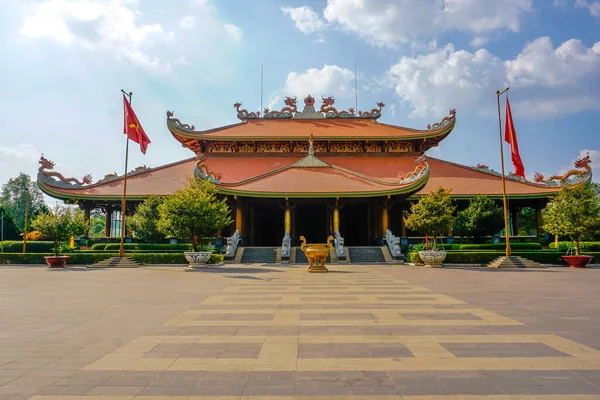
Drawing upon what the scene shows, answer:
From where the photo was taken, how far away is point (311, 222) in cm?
3569

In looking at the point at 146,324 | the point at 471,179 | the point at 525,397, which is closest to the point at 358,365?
the point at 525,397

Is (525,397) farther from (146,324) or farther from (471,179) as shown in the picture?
(471,179)

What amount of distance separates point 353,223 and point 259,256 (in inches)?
453

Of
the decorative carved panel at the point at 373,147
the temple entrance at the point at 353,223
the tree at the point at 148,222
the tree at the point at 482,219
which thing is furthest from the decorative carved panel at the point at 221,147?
the tree at the point at 482,219

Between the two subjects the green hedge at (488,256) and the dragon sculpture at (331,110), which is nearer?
the green hedge at (488,256)

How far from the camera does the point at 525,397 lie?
3938 mm

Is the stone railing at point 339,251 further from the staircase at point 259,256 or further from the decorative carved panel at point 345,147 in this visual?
the decorative carved panel at point 345,147

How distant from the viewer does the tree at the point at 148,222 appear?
27.5 m

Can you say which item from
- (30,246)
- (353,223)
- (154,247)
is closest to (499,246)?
(353,223)

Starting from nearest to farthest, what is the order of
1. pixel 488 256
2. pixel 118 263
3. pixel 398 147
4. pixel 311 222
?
pixel 118 263 < pixel 488 256 < pixel 311 222 < pixel 398 147

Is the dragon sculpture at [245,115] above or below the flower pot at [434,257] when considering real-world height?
above

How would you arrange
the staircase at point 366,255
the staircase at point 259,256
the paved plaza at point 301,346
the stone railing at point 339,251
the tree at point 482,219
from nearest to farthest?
the paved plaza at point 301,346, the stone railing at point 339,251, the staircase at point 366,255, the staircase at point 259,256, the tree at point 482,219

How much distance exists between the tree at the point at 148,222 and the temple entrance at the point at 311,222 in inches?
469

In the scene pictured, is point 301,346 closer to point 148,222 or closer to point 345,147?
point 148,222
